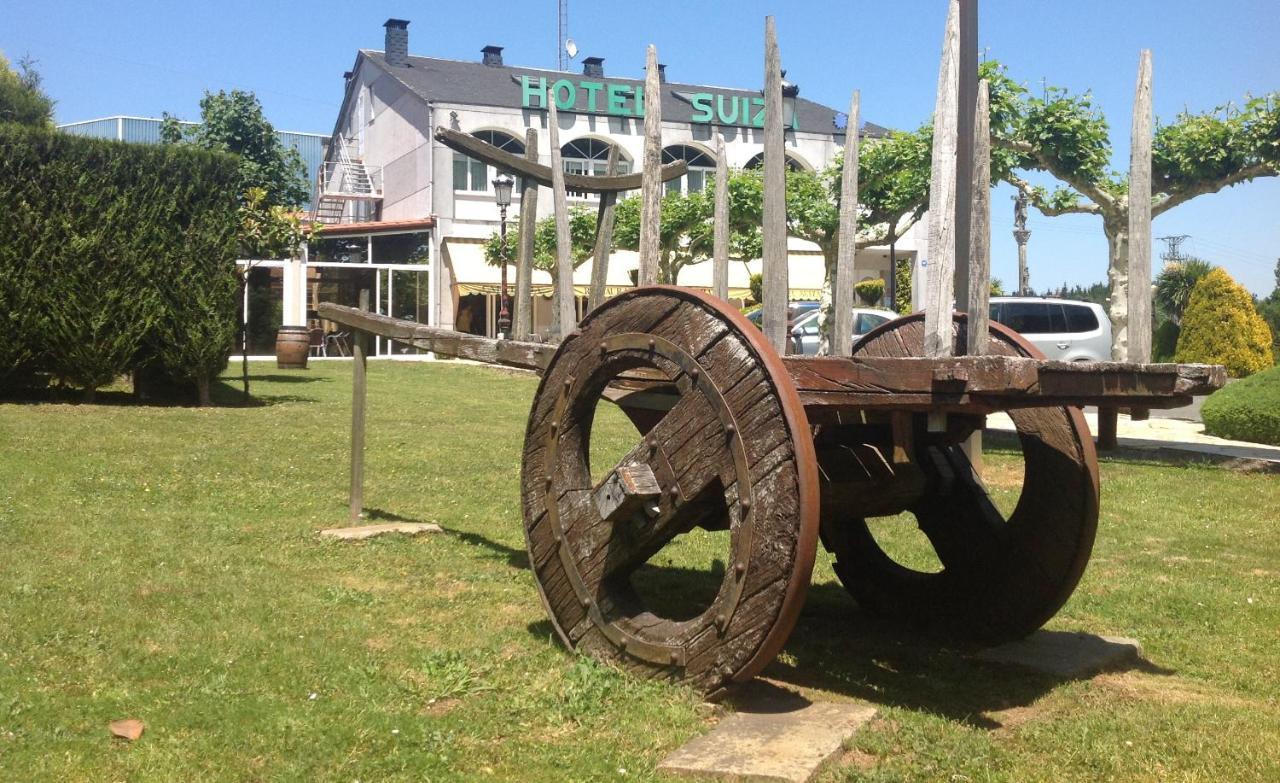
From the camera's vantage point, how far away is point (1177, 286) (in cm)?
3634

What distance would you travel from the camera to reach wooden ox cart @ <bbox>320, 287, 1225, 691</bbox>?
157 inches

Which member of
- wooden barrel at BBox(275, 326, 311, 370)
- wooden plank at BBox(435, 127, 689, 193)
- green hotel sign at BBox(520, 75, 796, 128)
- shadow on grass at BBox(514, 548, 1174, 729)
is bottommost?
shadow on grass at BBox(514, 548, 1174, 729)

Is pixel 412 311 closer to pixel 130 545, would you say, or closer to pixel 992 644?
pixel 130 545

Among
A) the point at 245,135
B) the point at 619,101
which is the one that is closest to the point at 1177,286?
the point at 619,101

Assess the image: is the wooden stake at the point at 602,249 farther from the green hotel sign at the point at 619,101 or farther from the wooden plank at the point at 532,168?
the green hotel sign at the point at 619,101

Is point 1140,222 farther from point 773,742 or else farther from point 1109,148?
point 1109,148

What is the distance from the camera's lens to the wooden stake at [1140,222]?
14.7ft

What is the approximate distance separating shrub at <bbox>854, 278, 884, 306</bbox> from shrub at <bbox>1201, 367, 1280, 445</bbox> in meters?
25.9

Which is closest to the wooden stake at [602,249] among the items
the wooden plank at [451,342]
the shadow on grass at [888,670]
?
the wooden plank at [451,342]

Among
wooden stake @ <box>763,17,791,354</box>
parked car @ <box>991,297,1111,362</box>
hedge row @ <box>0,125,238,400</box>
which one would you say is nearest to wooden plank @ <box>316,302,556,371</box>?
wooden stake @ <box>763,17,791,354</box>

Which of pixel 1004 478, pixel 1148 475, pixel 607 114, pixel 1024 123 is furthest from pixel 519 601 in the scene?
pixel 607 114

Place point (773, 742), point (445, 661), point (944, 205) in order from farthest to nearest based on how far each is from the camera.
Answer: point (445, 661) < point (944, 205) < point (773, 742)

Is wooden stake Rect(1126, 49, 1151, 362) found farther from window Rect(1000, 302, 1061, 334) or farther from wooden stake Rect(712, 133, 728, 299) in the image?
window Rect(1000, 302, 1061, 334)

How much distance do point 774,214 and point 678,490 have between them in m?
1.24
